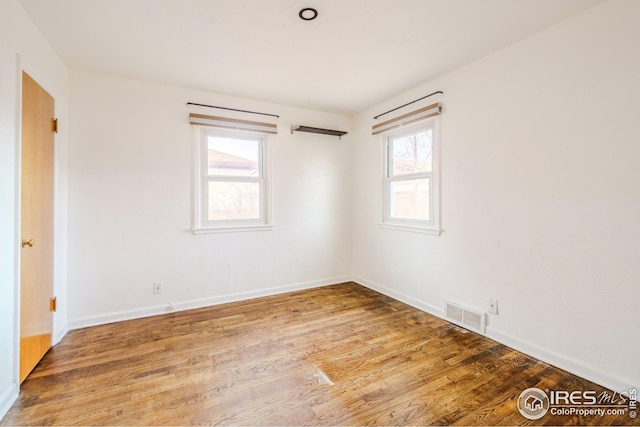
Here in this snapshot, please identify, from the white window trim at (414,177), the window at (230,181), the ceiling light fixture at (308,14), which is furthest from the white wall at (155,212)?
the ceiling light fixture at (308,14)

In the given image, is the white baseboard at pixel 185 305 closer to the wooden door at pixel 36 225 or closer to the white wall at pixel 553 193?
the wooden door at pixel 36 225

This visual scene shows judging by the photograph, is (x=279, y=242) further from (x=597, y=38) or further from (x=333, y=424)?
(x=597, y=38)

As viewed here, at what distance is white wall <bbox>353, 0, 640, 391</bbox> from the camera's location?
1842 mm

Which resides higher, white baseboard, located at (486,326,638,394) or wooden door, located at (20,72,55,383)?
wooden door, located at (20,72,55,383)

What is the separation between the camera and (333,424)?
158cm

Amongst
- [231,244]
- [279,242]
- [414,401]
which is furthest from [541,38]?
[231,244]

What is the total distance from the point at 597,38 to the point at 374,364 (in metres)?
2.69

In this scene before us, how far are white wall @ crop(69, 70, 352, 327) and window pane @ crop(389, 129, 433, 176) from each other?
111cm

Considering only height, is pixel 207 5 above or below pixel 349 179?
above

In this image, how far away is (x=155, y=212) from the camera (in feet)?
10.2

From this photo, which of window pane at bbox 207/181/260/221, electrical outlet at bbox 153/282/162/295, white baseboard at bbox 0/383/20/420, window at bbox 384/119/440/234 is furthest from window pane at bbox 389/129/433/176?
white baseboard at bbox 0/383/20/420

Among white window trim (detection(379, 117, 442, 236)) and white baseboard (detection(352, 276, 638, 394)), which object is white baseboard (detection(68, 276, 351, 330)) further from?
white baseboard (detection(352, 276, 638, 394))
